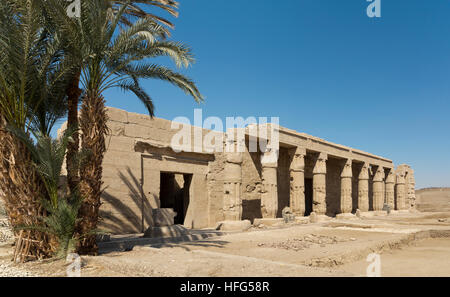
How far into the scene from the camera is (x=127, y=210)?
11.8 metres

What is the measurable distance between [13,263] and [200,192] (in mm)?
8531

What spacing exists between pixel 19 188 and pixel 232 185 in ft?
27.9

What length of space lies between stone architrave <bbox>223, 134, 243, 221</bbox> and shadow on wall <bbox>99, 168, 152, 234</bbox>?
124 inches

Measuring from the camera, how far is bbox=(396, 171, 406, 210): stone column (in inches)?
1136

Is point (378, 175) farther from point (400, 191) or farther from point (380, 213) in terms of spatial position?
point (400, 191)

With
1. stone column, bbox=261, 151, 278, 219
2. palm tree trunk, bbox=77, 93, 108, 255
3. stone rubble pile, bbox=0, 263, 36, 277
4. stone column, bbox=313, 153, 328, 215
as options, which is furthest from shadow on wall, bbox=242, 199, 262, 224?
stone rubble pile, bbox=0, 263, 36, 277

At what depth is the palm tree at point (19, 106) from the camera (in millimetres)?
6461

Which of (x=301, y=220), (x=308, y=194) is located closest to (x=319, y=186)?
(x=301, y=220)

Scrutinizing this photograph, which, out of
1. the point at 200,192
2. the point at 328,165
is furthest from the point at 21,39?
the point at 328,165

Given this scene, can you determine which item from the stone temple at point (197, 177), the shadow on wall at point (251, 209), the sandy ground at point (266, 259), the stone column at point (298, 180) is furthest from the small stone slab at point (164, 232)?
the stone column at point (298, 180)

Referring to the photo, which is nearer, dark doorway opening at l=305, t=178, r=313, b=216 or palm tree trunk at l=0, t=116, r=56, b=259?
palm tree trunk at l=0, t=116, r=56, b=259

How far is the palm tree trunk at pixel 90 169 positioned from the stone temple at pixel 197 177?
0.78 m

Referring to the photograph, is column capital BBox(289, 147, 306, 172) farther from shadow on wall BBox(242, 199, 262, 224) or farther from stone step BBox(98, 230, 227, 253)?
stone step BBox(98, 230, 227, 253)
